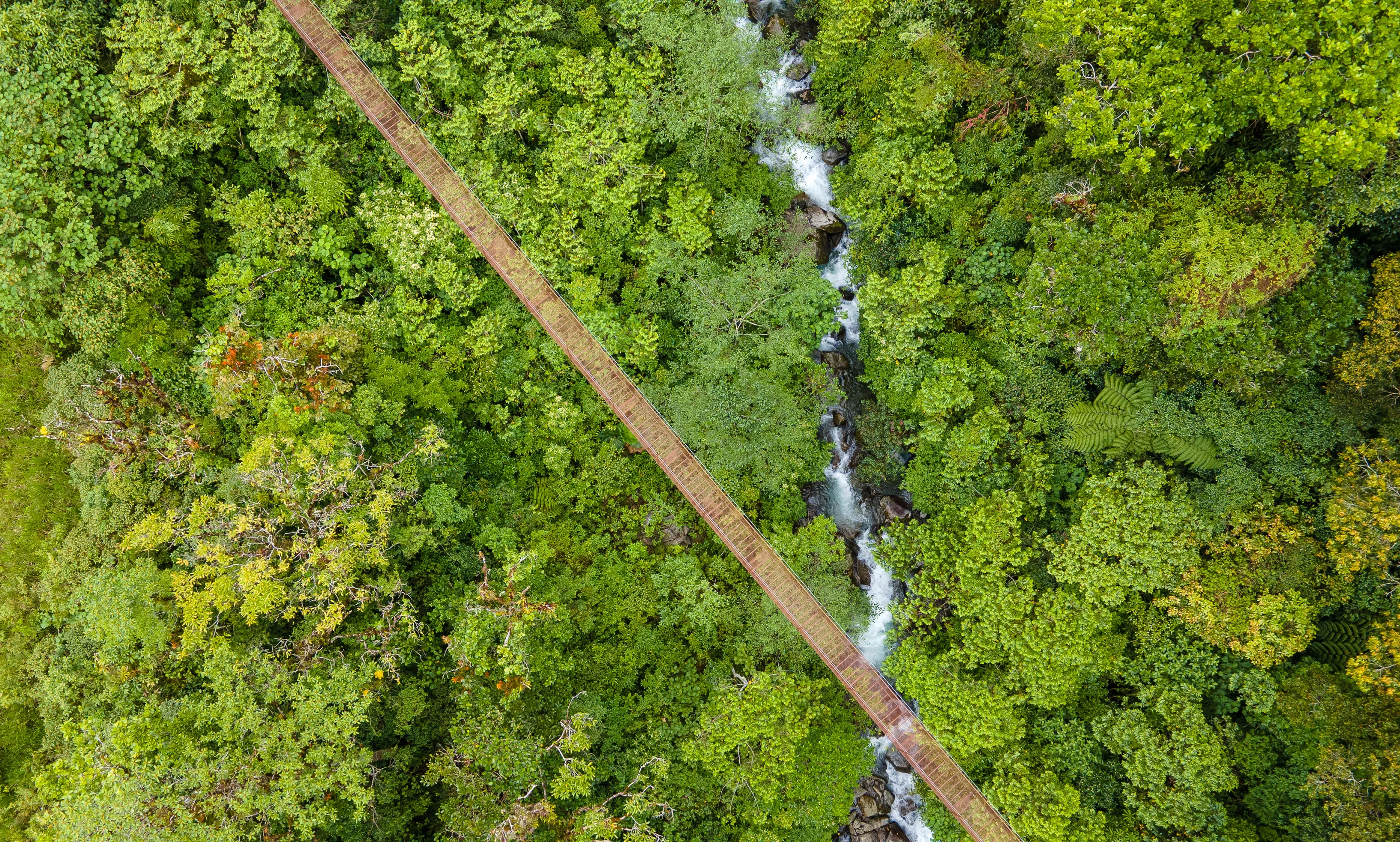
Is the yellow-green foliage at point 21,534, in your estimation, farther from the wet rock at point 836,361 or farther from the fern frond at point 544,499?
the wet rock at point 836,361

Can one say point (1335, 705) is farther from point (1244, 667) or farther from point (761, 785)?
point (761, 785)

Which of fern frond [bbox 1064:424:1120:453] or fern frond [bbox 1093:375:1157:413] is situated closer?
fern frond [bbox 1093:375:1157:413]

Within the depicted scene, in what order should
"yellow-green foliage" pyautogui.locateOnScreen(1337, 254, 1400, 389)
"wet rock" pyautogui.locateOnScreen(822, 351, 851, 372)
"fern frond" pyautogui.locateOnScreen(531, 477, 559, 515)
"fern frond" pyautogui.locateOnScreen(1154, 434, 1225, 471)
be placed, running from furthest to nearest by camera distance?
"wet rock" pyautogui.locateOnScreen(822, 351, 851, 372) < "fern frond" pyautogui.locateOnScreen(531, 477, 559, 515) < "fern frond" pyautogui.locateOnScreen(1154, 434, 1225, 471) < "yellow-green foliage" pyautogui.locateOnScreen(1337, 254, 1400, 389)

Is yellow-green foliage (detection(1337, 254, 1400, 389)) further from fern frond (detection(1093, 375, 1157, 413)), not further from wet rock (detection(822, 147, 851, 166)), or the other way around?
wet rock (detection(822, 147, 851, 166))

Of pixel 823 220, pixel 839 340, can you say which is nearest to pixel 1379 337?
pixel 839 340

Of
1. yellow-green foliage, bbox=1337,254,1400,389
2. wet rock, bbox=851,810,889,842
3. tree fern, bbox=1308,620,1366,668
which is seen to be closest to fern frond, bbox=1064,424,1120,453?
yellow-green foliage, bbox=1337,254,1400,389

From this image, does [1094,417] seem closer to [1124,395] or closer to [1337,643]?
[1124,395]

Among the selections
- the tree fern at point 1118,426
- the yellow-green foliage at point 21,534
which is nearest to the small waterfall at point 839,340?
the tree fern at point 1118,426
